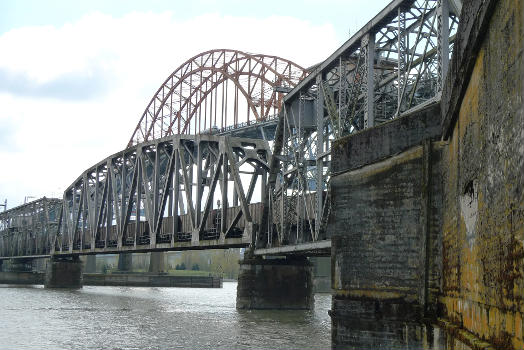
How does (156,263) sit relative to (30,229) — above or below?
below

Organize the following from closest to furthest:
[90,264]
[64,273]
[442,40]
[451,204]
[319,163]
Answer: [451,204] < [442,40] < [319,163] < [64,273] < [90,264]

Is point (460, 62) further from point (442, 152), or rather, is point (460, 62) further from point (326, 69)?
point (326, 69)

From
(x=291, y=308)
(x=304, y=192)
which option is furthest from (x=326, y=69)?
(x=291, y=308)

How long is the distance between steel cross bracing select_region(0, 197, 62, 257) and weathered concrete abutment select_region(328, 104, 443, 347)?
247 feet

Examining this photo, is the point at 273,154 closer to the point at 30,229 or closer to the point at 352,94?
the point at 352,94

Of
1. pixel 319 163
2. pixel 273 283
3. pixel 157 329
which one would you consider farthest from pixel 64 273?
pixel 319 163

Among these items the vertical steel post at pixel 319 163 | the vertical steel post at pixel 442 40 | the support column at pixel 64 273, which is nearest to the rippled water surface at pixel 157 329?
the vertical steel post at pixel 319 163

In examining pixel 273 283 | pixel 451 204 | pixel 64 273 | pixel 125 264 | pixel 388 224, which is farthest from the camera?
pixel 125 264

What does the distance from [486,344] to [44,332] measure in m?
24.3

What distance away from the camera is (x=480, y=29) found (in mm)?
12289

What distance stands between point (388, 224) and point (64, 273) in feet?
234

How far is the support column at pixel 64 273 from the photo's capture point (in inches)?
3295

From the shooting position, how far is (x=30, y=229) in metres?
106

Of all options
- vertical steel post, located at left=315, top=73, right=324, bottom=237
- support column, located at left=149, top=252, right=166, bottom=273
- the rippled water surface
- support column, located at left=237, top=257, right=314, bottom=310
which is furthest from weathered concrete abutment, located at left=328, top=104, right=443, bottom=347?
support column, located at left=149, top=252, right=166, bottom=273
